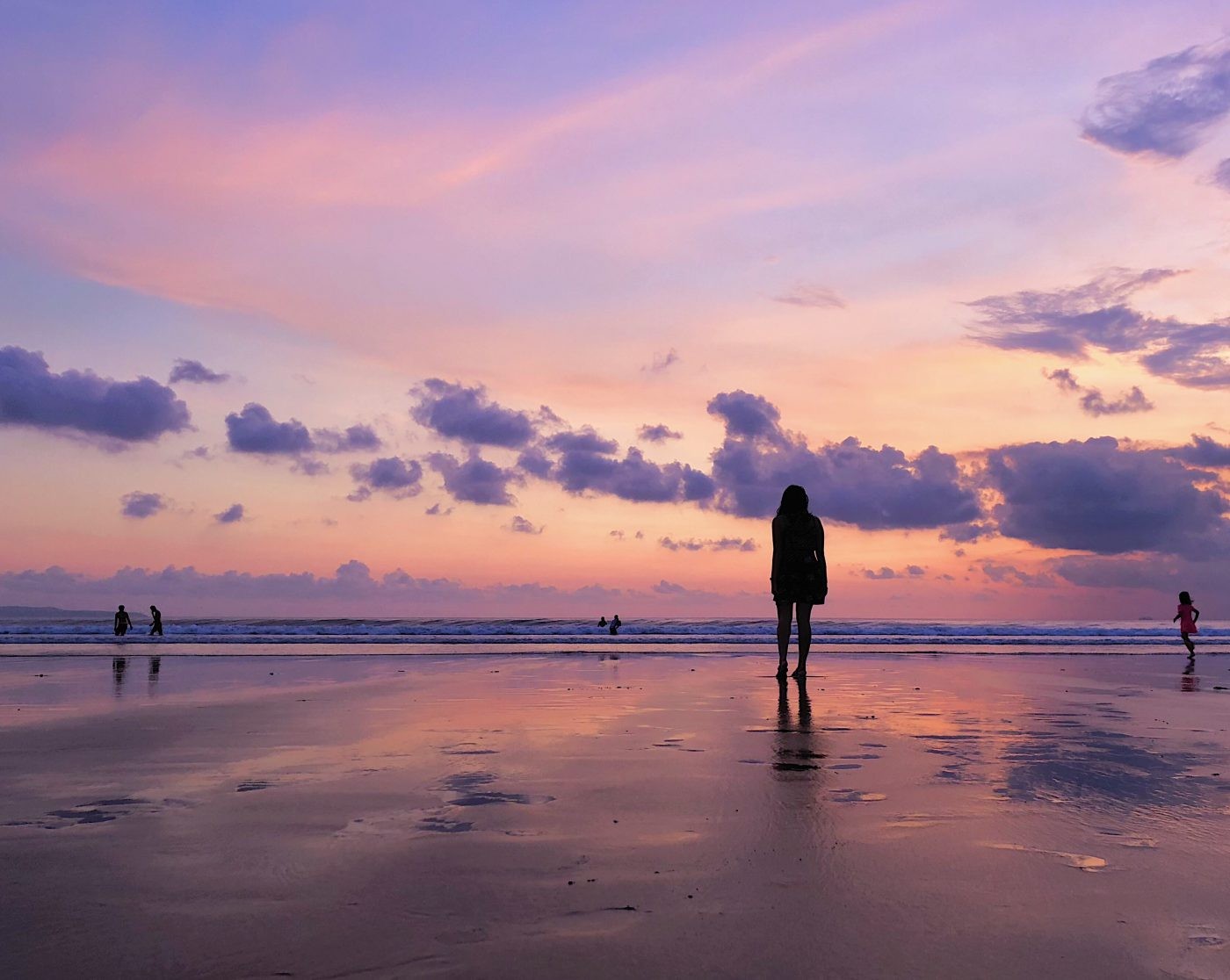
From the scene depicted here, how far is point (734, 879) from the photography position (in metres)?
3.61

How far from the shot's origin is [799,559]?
12844 millimetres

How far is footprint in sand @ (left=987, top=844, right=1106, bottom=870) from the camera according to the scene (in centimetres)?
381

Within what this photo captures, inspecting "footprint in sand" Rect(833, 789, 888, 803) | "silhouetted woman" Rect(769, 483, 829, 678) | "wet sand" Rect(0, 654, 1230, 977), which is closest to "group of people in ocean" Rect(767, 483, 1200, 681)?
"silhouetted woman" Rect(769, 483, 829, 678)

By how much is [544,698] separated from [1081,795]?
6760mm

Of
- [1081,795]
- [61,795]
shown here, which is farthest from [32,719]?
[1081,795]

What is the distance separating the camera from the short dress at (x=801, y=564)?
41.9 ft

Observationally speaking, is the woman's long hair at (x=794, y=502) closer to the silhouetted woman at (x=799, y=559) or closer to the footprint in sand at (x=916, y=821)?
the silhouetted woman at (x=799, y=559)

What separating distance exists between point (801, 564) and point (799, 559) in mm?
70

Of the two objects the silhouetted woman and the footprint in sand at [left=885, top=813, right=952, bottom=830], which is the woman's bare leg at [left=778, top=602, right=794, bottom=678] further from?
the footprint in sand at [left=885, top=813, right=952, bottom=830]

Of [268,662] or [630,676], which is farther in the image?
[268,662]

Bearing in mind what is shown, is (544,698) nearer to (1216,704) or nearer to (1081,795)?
(1081,795)

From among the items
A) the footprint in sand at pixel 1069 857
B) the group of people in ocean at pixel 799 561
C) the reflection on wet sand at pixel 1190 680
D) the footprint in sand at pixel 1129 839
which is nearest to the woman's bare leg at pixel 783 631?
the group of people in ocean at pixel 799 561

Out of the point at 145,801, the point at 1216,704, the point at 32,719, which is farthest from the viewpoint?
the point at 1216,704

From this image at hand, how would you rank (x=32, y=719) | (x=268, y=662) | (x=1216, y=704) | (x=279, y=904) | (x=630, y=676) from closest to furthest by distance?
(x=279, y=904)
(x=32, y=719)
(x=1216, y=704)
(x=630, y=676)
(x=268, y=662)
